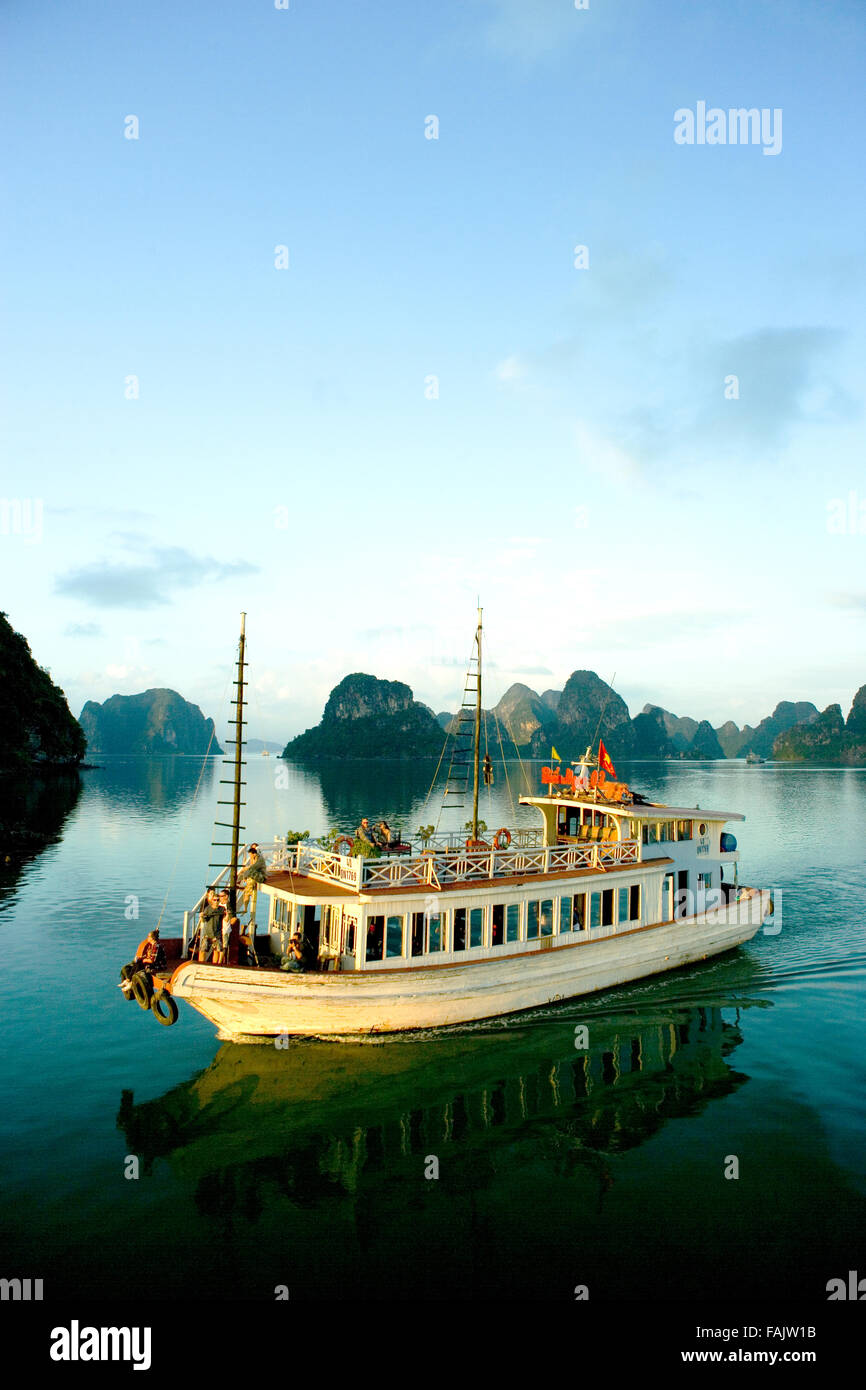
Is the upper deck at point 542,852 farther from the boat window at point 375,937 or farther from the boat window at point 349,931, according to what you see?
the boat window at point 375,937

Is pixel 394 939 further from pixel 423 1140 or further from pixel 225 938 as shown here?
pixel 423 1140

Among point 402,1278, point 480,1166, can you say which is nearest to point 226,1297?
point 402,1278

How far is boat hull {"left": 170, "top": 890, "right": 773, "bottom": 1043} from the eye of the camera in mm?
16031

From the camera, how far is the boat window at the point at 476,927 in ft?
61.8

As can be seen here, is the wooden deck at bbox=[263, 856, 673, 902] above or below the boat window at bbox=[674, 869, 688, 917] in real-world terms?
above

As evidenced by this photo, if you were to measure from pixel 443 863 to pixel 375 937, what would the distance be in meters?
2.64

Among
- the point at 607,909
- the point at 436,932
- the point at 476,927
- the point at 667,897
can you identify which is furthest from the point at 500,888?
the point at 667,897

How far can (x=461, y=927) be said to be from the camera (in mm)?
18359

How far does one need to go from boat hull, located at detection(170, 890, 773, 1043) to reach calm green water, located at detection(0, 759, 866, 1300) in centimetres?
55

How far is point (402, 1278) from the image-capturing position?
1056 cm

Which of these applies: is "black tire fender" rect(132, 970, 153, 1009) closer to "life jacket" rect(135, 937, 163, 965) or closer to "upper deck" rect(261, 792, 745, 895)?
"life jacket" rect(135, 937, 163, 965)

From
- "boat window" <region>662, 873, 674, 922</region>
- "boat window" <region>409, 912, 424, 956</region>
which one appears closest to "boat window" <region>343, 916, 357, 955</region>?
"boat window" <region>409, 912, 424, 956</region>

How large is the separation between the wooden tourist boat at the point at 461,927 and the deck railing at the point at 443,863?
48 mm
